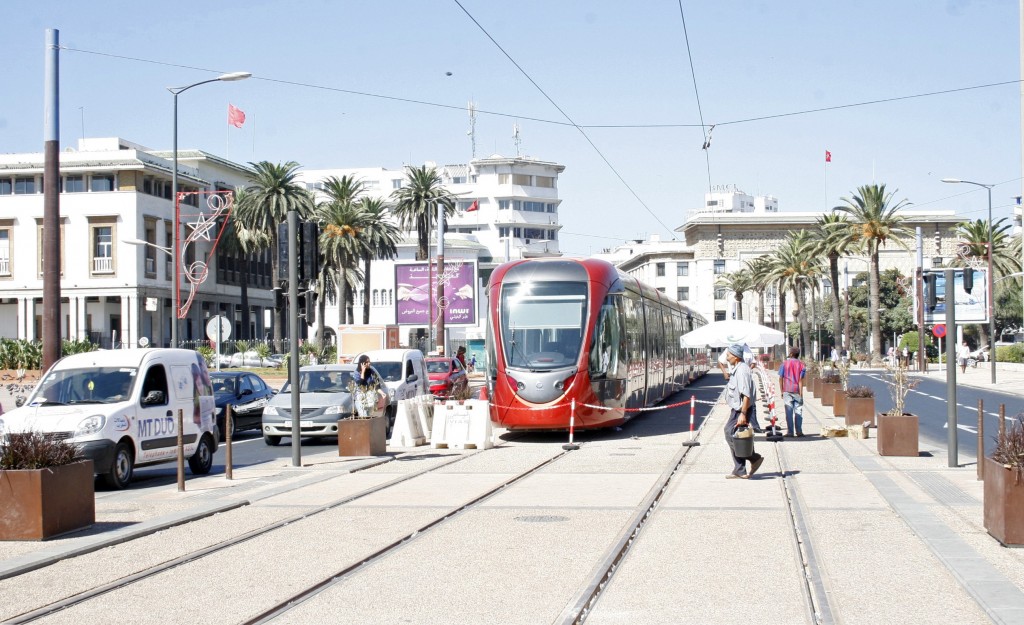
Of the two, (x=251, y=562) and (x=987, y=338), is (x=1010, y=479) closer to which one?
(x=251, y=562)

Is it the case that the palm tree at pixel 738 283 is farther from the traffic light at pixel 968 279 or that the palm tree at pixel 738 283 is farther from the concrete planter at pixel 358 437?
the concrete planter at pixel 358 437

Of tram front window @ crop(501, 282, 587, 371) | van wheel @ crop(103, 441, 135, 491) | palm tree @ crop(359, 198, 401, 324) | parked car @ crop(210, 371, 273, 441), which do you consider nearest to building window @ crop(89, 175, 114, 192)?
palm tree @ crop(359, 198, 401, 324)

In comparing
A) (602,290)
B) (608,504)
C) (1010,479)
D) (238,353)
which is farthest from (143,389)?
(238,353)

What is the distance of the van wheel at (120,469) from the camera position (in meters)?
15.9

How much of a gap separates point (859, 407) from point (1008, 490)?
14.7m

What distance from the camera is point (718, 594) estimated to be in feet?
26.9

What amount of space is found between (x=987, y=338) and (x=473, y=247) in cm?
4813

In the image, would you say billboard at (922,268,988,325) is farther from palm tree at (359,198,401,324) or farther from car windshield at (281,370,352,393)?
palm tree at (359,198,401,324)

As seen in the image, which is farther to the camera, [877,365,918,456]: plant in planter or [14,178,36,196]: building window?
[14,178,36,196]: building window

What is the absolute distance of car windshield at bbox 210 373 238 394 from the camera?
2734cm

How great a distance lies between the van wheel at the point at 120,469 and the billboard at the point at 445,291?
3922 centimetres

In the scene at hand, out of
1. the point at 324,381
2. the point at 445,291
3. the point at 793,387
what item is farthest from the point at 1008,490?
the point at 445,291

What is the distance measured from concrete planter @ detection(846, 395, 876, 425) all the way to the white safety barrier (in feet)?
25.2

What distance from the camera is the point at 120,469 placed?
1612 cm
